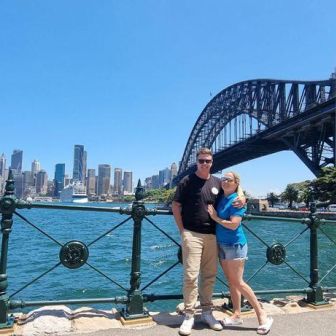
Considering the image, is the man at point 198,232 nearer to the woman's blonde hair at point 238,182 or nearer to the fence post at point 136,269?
the woman's blonde hair at point 238,182

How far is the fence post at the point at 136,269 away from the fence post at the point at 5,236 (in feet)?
3.62

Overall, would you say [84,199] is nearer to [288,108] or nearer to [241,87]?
[241,87]

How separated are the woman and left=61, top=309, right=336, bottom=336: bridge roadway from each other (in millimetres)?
116

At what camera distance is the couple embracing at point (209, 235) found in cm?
380

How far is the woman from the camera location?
3832mm

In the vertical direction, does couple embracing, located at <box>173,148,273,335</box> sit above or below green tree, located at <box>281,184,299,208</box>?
below

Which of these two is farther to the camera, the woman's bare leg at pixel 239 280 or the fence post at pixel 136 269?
the fence post at pixel 136 269

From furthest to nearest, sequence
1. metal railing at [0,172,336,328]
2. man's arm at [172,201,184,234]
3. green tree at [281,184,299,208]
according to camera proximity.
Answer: green tree at [281,184,299,208]
man's arm at [172,201,184,234]
metal railing at [0,172,336,328]

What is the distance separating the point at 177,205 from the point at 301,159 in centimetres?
4887

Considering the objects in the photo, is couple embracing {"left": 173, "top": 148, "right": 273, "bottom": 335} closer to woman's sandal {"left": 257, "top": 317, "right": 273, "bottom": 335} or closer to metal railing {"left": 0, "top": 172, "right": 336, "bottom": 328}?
woman's sandal {"left": 257, "top": 317, "right": 273, "bottom": 335}

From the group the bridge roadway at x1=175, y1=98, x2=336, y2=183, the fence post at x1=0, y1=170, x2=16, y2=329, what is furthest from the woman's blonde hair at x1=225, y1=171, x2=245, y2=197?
the bridge roadway at x1=175, y1=98, x2=336, y2=183

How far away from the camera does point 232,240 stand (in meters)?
3.87

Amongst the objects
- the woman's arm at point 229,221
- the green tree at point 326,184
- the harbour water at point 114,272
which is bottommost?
the harbour water at point 114,272

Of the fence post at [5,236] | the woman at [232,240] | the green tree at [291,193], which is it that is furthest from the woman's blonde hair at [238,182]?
the green tree at [291,193]
